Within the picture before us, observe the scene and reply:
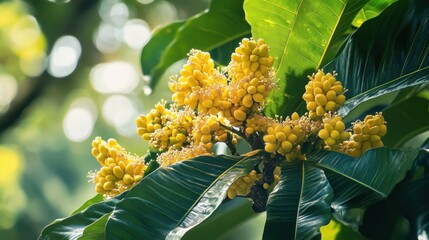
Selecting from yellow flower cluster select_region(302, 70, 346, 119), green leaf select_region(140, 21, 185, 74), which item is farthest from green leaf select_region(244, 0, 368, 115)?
green leaf select_region(140, 21, 185, 74)

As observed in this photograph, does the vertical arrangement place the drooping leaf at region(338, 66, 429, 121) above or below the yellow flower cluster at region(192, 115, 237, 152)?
above

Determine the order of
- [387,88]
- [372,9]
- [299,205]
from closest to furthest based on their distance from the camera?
[299,205]
[387,88]
[372,9]

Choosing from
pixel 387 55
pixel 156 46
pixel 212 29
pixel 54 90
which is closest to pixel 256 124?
pixel 387 55

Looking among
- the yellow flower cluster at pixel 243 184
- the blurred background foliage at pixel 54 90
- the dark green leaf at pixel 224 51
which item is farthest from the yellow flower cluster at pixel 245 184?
the blurred background foliage at pixel 54 90

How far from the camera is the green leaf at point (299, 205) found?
3.13ft

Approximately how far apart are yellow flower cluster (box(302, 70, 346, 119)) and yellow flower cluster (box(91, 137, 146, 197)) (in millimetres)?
287

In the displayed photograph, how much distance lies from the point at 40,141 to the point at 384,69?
6.11 m

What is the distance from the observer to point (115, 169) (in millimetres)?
1179

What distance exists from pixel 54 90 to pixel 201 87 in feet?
17.1

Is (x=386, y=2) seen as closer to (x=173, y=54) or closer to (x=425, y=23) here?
(x=425, y=23)

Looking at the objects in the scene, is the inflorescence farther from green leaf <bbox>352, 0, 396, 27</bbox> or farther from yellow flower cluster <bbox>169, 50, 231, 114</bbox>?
green leaf <bbox>352, 0, 396, 27</bbox>

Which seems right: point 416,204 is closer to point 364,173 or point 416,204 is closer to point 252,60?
point 364,173

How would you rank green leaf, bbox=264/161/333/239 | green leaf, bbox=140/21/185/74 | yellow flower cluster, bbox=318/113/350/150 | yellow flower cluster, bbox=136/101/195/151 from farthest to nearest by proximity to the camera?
green leaf, bbox=140/21/185/74 < yellow flower cluster, bbox=136/101/195/151 < yellow flower cluster, bbox=318/113/350/150 < green leaf, bbox=264/161/333/239

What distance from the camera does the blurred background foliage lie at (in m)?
5.77
